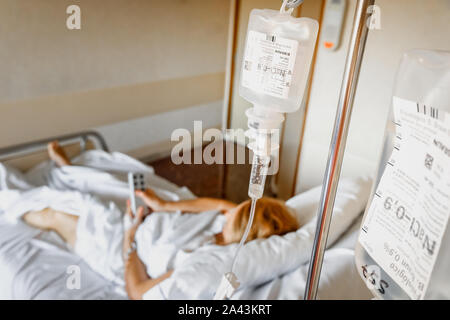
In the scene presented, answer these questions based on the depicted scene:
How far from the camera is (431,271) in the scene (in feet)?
0.87

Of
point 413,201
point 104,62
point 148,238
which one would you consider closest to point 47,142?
point 104,62

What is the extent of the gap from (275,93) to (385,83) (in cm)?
146

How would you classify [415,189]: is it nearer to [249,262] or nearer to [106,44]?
[249,262]

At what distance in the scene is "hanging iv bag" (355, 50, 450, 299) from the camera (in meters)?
0.25

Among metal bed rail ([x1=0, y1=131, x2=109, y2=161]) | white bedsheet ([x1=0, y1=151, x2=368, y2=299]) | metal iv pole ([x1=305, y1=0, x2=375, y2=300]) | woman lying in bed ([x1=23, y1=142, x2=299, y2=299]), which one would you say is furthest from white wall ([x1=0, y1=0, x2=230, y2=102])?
metal iv pole ([x1=305, y1=0, x2=375, y2=300])

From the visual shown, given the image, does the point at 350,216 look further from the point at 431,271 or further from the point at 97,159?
the point at 97,159

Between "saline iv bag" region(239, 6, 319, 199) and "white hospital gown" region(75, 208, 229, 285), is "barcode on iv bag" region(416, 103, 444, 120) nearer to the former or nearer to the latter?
"saline iv bag" region(239, 6, 319, 199)

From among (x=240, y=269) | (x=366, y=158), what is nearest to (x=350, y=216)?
(x=240, y=269)

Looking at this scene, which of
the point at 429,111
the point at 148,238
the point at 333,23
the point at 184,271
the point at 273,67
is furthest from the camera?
the point at 333,23

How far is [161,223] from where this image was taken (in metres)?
1.38

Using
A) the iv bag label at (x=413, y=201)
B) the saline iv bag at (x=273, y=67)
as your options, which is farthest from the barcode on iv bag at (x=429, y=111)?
the saline iv bag at (x=273, y=67)

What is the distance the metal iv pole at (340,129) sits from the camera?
0.30m

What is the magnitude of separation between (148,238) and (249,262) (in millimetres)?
483

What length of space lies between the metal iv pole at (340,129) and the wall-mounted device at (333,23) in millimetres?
1492
